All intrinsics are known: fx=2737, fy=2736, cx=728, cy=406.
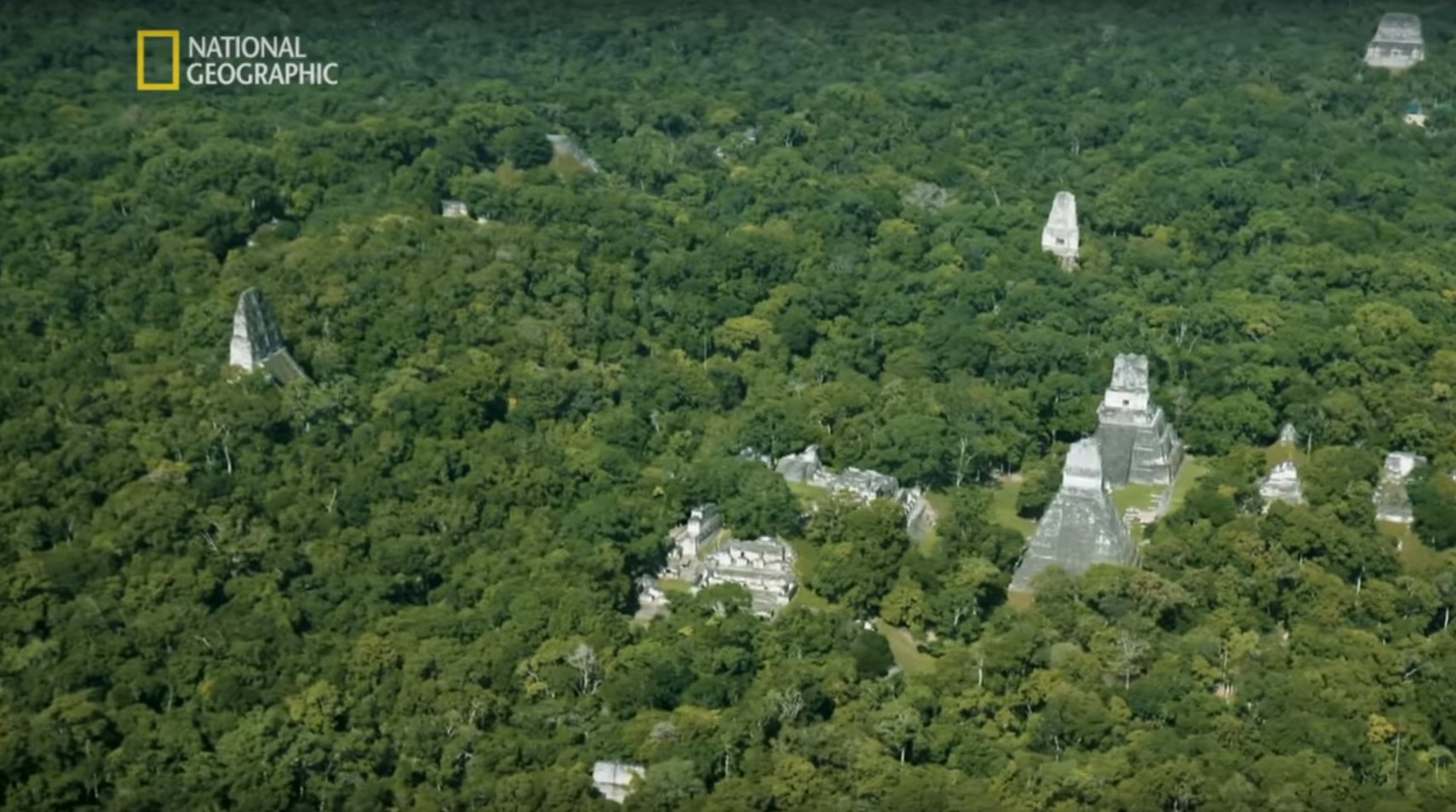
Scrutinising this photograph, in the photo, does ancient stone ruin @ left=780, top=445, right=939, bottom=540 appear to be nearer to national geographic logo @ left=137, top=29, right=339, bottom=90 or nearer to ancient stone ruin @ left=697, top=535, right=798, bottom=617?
ancient stone ruin @ left=697, top=535, right=798, bottom=617

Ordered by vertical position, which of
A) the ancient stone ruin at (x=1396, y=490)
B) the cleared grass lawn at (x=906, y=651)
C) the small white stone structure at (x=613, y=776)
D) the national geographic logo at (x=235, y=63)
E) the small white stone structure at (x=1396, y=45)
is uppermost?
the ancient stone ruin at (x=1396, y=490)

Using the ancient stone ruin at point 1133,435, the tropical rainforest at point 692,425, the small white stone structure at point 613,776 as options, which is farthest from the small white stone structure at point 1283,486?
the small white stone structure at point 613,776

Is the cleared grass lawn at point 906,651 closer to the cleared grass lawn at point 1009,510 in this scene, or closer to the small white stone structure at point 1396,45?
the cleared grass lawn at point 1009,510

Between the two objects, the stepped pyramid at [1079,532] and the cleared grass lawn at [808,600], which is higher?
the stepped pyramid at [1079,532]

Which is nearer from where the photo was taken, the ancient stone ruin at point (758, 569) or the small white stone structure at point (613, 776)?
the small white stone structure at point (613, 776)

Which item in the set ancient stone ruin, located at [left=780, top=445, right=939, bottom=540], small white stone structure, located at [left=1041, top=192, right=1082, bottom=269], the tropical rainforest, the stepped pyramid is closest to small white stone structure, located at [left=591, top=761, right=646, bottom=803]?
the tropical rainforest

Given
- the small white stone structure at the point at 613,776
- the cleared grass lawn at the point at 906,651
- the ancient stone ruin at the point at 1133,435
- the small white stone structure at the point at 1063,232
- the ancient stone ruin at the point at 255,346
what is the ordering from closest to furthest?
the small white stone structure at the point at 613,776
the cleared grass lawn at the point at 906,651
the ancient stone ruin at the point at 1133,435
the ancient stone ruin at the point at 255,346
the small white stone structure at the point at 1063,232
